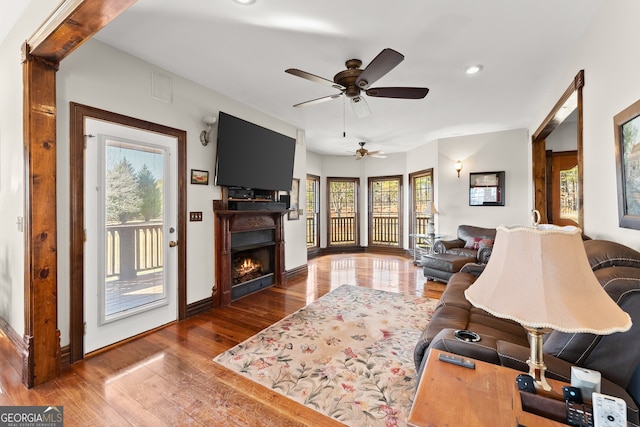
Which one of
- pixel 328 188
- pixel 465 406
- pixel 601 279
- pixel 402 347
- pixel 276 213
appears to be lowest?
pixel 402 347

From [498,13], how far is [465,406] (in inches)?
104

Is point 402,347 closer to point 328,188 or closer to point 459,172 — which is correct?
point 459,172

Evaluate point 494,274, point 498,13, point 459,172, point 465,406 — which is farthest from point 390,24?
point 459,172

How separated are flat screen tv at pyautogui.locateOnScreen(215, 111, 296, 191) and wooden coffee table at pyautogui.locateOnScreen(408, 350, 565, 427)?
10.5 feet

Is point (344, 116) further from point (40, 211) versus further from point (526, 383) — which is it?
point (526, 383)

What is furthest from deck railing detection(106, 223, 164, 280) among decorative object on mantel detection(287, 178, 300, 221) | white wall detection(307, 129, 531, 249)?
white wall detection(307, 129, 531, 249)

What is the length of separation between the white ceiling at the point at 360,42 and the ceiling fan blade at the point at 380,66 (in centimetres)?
35

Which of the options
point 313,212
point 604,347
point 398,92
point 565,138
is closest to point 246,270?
point 398,92

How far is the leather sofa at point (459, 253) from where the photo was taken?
14.9ft

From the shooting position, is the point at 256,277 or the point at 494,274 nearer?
the point at 494,274

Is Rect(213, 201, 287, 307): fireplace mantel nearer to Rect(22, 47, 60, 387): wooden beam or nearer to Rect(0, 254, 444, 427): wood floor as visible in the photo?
Rect(0, 254, 444, 427): wood floor

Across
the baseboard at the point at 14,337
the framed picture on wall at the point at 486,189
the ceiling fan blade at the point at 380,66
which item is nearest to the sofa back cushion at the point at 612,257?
the ceiling fan blade at the point at 380,66

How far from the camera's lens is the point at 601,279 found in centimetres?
120

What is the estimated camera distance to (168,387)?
2020 millimetres
